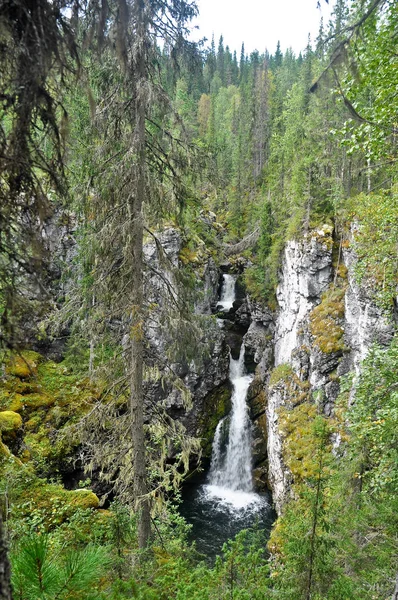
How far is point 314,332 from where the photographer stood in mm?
15273

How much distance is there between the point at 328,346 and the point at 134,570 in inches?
456

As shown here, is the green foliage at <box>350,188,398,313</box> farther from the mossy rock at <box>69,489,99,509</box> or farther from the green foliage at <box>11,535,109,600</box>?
the mossy rock at <box>69,489,99,509</box>

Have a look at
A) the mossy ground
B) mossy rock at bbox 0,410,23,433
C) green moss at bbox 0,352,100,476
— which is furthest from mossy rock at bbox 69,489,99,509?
mossy rock at bbox 0,410,23,433

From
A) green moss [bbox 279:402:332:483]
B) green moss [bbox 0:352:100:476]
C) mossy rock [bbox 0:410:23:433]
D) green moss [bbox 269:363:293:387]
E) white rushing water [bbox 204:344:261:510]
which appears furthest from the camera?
white rushing water [bbox 204:344:261:510]

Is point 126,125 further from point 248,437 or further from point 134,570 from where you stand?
point 248,437

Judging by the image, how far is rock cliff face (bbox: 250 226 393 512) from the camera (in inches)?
512

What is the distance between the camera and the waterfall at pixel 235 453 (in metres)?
17.7

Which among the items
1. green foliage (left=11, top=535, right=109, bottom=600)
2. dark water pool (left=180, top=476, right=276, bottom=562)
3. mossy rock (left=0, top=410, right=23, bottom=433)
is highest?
green foliage (left=11, top=535, right=109, bottom=600)

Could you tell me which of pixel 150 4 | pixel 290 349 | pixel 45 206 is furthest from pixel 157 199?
pixel 290 349

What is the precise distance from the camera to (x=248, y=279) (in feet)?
87.5

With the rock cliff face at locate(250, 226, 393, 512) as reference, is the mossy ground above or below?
below

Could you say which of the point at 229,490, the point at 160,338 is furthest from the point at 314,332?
the point at 229,490

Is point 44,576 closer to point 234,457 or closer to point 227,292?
point 234,457

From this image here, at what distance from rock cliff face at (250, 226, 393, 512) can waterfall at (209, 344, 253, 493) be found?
1.12 meters
